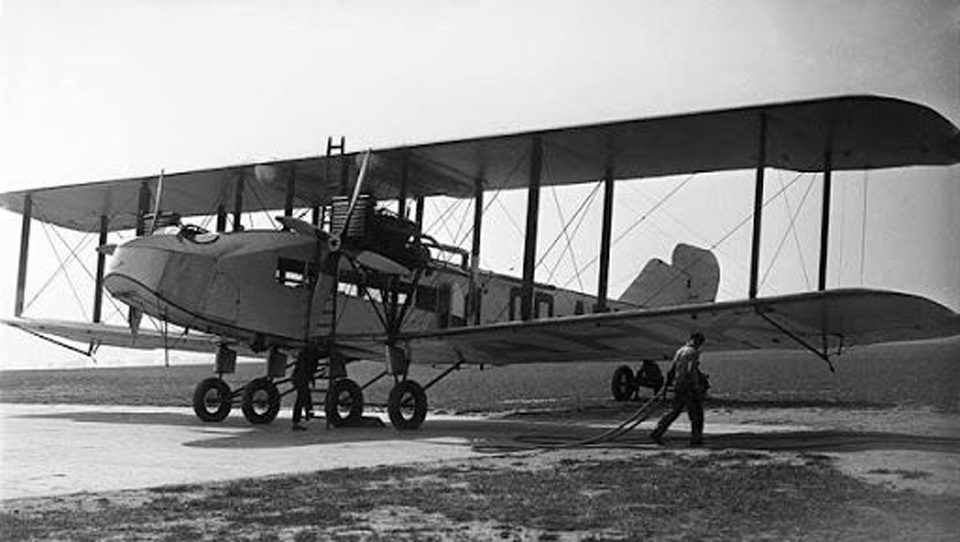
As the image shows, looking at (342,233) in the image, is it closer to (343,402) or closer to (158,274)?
(158,274)

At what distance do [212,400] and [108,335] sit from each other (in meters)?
5.27

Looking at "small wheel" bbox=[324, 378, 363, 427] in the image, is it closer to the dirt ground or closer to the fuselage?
the fuselage

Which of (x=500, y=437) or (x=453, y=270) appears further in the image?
(x=453, y=270)

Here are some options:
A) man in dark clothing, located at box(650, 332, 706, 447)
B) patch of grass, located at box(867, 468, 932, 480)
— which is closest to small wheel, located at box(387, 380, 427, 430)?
man in dark clothing, located at box(650, 332, 706, 447)

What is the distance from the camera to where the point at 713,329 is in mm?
12227

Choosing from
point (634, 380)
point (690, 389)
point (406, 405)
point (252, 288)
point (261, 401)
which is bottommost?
point (261, 401)

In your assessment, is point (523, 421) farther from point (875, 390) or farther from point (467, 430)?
point (875, 390)

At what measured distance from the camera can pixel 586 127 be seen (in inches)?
492

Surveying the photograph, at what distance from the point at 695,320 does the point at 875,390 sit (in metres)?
15.4

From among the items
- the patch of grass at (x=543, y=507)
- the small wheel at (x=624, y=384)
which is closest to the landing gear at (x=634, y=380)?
the small wheel at (x=624, y=384)

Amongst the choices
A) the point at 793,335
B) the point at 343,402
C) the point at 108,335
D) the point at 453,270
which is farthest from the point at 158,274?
the point at 793,335

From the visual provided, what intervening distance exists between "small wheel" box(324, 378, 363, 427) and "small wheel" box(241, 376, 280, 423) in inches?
39.2

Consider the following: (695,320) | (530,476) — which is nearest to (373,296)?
(695,320)

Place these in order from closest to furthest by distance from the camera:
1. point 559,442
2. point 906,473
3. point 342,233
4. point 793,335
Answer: point 906,473
point 559,442
point 793,335
point 342,233
